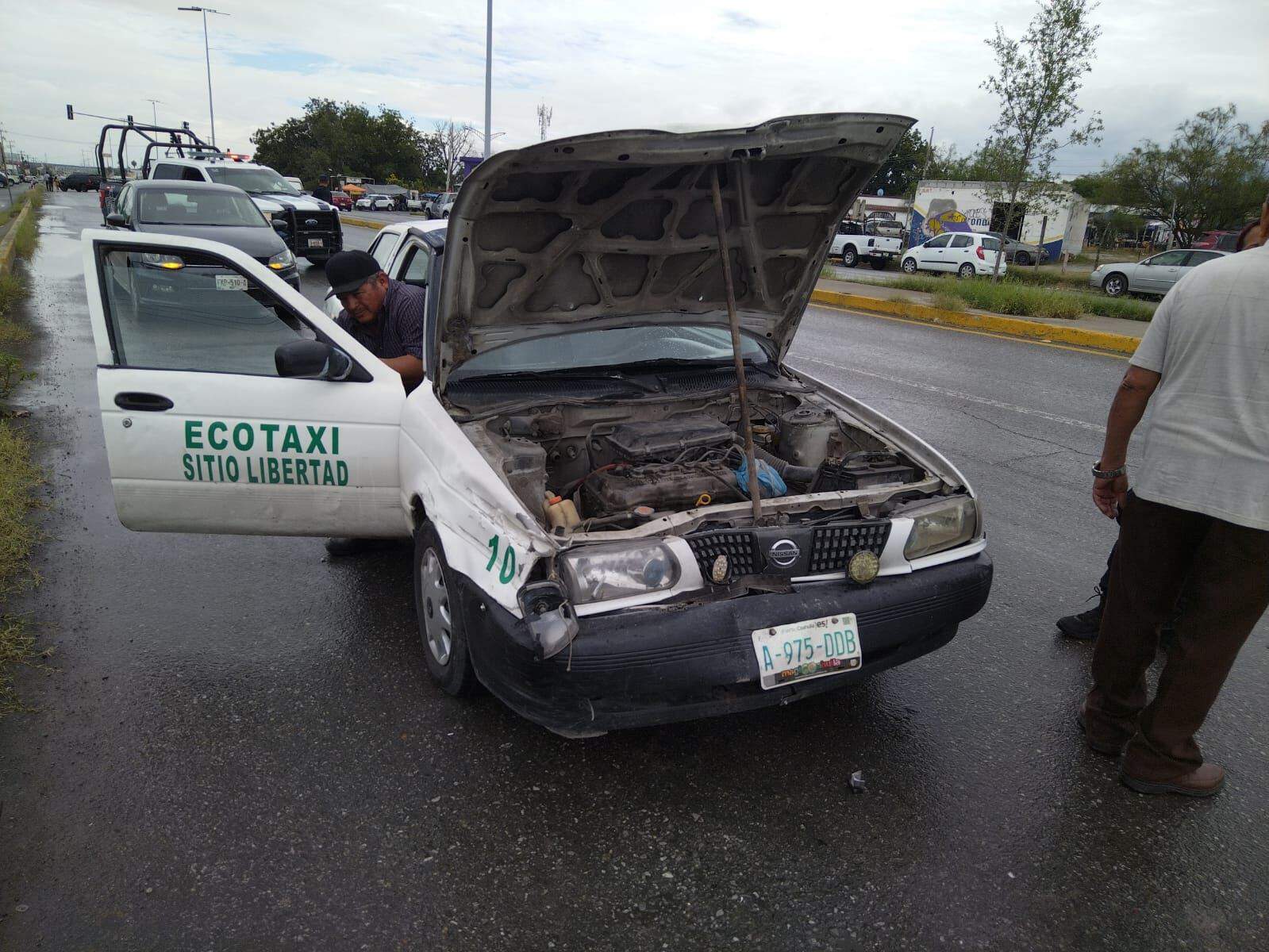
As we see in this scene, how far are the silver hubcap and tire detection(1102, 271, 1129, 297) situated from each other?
21.7 metres

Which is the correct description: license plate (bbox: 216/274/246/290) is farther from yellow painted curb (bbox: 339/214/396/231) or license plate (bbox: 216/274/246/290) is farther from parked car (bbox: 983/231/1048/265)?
parked car (bbox: 983/231/1048/265)

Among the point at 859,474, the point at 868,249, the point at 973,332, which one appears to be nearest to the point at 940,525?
the point at 859,474

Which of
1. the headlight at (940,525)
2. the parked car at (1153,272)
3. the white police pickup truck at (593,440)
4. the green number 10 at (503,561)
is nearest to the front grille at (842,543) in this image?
the white police pickup truck at (593,440)

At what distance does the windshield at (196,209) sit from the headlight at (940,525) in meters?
11.3

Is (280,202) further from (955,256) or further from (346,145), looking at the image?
(346,145)

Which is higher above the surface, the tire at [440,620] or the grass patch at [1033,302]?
the grass patch at [1033,302]

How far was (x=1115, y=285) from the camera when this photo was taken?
20672 mm

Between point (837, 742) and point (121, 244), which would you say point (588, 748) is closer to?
point (837, 742)

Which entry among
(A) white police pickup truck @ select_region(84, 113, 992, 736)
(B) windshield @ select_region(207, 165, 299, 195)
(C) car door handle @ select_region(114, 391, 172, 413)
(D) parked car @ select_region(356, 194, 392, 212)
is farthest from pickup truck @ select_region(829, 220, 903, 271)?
(C) car door handle @ select_region(114, 391, 172, 413)

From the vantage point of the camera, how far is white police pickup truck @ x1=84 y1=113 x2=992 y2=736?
8.15 feet

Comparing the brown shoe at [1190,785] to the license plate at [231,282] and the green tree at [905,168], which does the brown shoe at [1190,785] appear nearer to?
the license plate at [231,282]

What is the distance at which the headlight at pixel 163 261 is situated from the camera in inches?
136

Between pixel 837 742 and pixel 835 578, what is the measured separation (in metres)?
0.65

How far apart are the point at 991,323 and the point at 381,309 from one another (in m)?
11.6
